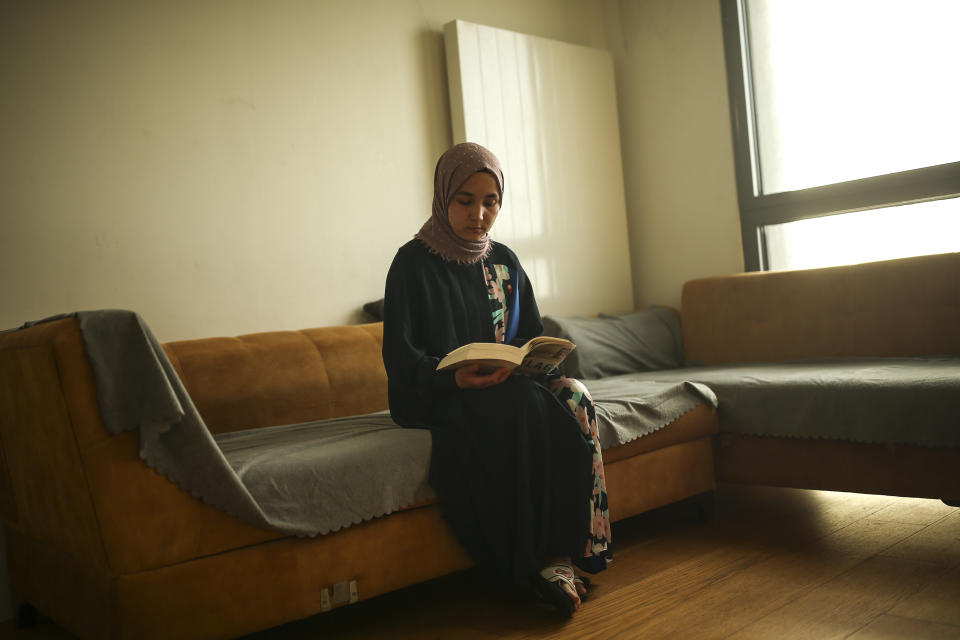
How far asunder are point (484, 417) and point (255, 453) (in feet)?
1.78

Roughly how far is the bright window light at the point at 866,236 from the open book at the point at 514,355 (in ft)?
5.92

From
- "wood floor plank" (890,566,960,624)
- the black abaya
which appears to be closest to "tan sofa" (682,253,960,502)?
"wood floor plank" (890,566,960,624)

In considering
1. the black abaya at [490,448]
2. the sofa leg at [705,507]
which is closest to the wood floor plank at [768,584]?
the black abaya at [490,448]

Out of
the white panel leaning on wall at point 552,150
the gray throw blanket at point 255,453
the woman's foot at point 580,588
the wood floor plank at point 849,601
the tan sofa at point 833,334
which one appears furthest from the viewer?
the white panel leaning on wall at point 552,150

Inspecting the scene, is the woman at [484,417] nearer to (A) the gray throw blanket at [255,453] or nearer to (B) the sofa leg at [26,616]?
(A) the gray throw blanket at [255,453]

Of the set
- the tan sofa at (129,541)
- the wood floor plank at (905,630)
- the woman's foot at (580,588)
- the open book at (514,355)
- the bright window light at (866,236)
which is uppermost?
the bright window light at (866,236)

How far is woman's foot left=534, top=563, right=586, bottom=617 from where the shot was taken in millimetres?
1739

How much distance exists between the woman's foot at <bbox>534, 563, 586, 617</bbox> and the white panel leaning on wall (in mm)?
1840

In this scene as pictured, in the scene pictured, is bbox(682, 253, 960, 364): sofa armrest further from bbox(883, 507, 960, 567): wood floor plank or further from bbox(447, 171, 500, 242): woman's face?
bbox(447, 171, 500, 242): woman's face

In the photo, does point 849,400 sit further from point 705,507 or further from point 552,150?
point 552,150

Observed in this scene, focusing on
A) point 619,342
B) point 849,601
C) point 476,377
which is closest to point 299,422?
point 476,377

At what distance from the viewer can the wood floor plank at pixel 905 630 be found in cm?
152

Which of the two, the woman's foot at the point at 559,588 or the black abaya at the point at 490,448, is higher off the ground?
the black abaya at the point at 490,448

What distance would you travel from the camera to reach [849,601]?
5.68 ft
